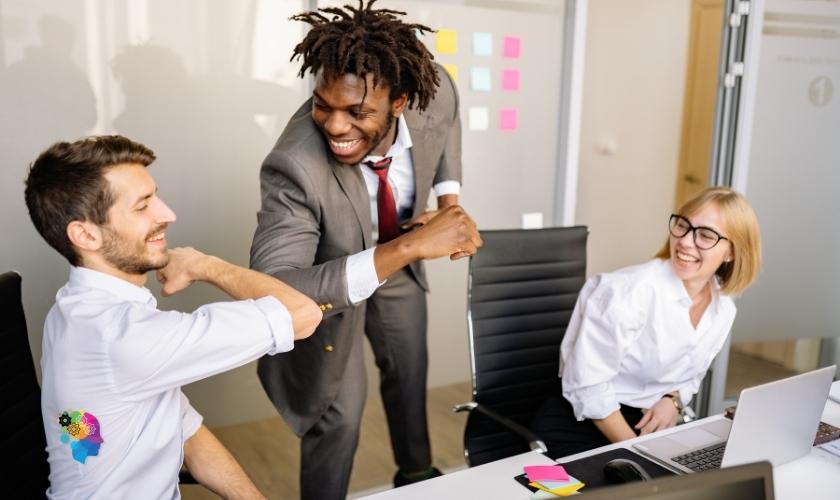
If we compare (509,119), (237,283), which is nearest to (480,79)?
(509,119)

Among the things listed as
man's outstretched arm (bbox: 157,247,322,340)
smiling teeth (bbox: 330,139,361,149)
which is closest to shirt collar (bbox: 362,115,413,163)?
smiling teeth (bbox: 330,139,361,149)

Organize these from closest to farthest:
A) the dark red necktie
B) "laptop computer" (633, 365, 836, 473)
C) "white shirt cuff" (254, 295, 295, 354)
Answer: "laptop computer" (633, 365, 836, 473)
"white shirt cuff" (254, 295, 295, 354)
the dark red necktie

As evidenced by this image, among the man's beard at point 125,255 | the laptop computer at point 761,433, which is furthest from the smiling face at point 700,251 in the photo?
the man's beard at point 125,255

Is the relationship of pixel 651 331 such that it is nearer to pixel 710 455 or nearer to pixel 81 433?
pixel 710 455

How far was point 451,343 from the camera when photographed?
10.9ft

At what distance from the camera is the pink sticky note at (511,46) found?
3.14 m

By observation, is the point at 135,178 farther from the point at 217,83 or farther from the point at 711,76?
the point at 711,76

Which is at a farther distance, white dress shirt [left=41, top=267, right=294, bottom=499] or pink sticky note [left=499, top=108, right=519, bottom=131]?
pink sticky note [left=499, top=108, right=519, bottom=131]

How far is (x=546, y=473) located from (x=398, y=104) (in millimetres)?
962

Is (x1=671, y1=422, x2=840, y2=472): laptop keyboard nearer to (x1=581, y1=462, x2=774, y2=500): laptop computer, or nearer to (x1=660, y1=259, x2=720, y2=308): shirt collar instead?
(x1=660, y1=259, x2=720, y2=308): shirt collar

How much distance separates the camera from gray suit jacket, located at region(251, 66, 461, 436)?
1.71 m

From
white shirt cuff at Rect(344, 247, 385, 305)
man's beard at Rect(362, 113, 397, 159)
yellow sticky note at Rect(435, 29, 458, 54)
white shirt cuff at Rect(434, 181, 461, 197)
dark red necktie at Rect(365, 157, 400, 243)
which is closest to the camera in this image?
white shirt cuff at Rect(344, 247, 385, 305)

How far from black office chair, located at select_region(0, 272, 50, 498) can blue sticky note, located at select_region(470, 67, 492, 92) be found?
6.76 feet

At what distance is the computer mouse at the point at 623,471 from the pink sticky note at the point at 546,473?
0.27 ft
